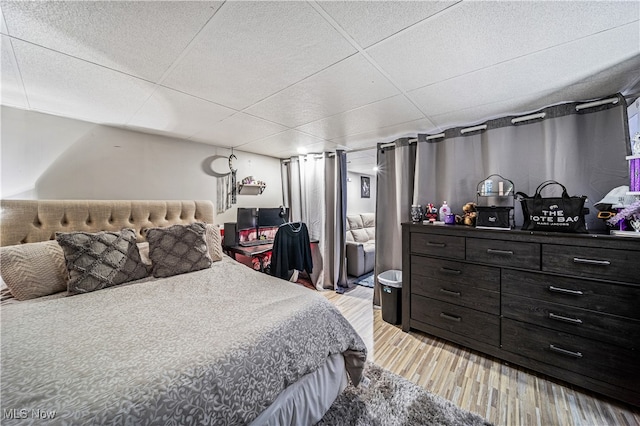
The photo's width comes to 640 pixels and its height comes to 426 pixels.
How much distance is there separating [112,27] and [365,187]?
18.1 feet

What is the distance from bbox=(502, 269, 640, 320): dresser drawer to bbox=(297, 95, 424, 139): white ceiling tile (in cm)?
163

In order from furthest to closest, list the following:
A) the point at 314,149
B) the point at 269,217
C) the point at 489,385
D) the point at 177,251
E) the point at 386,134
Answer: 1. the point at 269,217
2. the point at 314,149
3. the point at 386,134
4. the point at 177,251
5. the point at 489,385

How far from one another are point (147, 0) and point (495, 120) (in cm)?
283

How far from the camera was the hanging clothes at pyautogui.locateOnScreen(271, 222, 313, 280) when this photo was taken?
287 centimetres

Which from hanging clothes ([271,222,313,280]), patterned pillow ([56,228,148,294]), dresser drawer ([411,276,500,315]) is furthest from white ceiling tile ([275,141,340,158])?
patterned pillow ([56,228,148,294])

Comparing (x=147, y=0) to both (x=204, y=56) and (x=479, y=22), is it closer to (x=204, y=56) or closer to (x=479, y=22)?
(x=204, y=56)

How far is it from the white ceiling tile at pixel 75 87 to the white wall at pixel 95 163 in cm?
21

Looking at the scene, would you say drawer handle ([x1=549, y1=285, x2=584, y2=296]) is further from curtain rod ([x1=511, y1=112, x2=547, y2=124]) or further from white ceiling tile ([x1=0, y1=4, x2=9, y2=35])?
white ceiling tile ([x1=0, y1=4, x2=9, y2=35])

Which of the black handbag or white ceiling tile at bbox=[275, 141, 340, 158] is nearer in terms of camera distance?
the black handbag

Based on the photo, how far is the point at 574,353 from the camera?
1588 mm

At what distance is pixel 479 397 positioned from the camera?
1.58 meters

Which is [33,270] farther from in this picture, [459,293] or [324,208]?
[459,293]

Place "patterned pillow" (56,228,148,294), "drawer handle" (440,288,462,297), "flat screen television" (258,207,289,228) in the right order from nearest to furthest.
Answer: "patterned pillow" (56,228,148,294) < "drawer handle" (440,288,462,297) < "flat screen television" (258,207,289,228)

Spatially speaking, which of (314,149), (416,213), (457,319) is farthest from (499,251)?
(314,149)
